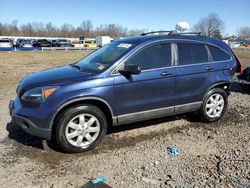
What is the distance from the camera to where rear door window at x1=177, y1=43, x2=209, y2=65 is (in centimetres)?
582

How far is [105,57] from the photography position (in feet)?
18.4

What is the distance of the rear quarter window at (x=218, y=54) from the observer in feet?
20.5

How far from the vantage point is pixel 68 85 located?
15.4ft

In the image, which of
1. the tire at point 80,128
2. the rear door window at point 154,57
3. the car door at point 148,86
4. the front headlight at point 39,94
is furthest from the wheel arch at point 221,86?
the front headlight at point 39,94

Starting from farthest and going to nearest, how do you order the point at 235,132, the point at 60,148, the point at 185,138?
1. the point at 235,132
2. the point at 185,138
3. the point at 60,148

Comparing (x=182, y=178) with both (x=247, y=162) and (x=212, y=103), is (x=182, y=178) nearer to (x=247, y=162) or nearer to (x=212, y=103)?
(x=247, y=162)

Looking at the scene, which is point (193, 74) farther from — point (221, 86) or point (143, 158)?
point (143, 158)

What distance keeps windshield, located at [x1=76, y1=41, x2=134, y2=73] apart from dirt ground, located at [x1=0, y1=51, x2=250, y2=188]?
1297 mm

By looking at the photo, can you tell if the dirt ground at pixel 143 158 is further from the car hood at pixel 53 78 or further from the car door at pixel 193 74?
the car hood at pixel 53 78

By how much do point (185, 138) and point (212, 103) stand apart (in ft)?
3.97

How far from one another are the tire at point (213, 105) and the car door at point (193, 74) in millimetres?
185

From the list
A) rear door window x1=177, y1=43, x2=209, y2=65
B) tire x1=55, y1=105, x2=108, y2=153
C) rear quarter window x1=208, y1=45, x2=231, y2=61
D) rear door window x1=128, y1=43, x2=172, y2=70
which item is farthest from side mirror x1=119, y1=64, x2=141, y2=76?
rear quarter window x1=208, y1=45, x2=231, y2=61

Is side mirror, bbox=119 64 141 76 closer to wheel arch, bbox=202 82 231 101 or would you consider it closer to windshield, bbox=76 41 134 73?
windshield, bbox=76 41 134 73

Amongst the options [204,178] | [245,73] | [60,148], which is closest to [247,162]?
[204,178]
